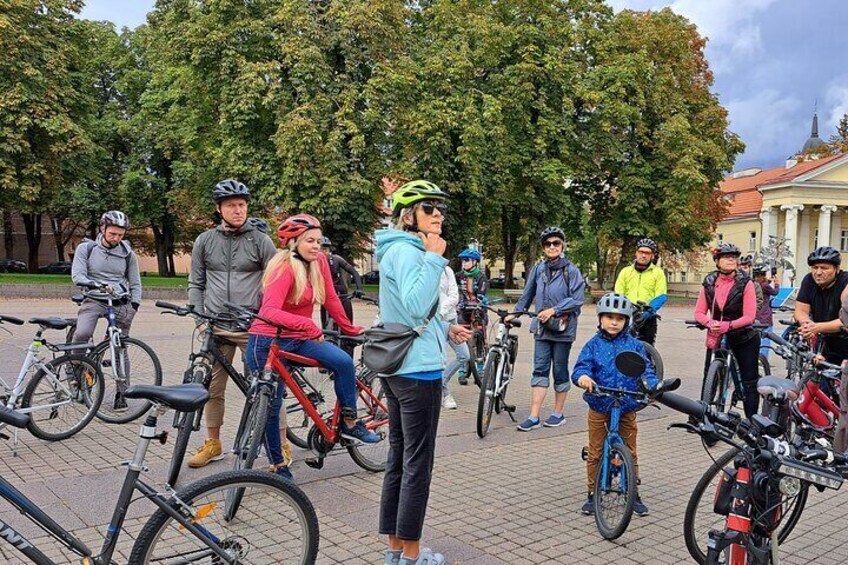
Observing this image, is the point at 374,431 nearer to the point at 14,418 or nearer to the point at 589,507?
the point at 589,507

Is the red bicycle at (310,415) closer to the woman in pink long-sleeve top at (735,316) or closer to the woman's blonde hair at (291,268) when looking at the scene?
the woman's blonde hair at (291,268)

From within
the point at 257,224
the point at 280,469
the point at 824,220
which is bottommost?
the point at 280,469

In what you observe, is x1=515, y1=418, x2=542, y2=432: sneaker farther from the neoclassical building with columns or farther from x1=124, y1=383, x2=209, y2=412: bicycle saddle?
the neoclassical building with columns

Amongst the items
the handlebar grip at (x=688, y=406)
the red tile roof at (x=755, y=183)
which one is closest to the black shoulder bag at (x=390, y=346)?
the handlebar grip at (x=688, y=406)

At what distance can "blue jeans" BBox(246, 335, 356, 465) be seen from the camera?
4953 millimetres

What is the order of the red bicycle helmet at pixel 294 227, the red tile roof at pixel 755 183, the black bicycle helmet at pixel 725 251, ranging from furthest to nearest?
the red tile roof at pixel 755 183, the black bicycle helmet at pixel 725 251, the red bicycle helmet at pixel 294 227

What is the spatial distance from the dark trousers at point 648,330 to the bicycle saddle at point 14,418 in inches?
285

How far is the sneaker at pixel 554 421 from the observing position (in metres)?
7.55

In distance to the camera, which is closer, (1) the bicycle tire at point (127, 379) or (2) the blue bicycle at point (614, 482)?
(2) the blue bicycle at point (614, 482)

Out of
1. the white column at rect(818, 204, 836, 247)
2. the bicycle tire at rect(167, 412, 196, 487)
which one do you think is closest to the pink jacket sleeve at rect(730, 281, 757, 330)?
the bicycle tire at rect(167, 412, 196, 487)

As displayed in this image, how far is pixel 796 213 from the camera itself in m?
64.9

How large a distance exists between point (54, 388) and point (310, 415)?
8.53 feet

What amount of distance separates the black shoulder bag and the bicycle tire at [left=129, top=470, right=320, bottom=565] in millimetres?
666

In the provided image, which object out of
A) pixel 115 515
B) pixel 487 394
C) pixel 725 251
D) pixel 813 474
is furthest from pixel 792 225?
pixel 115 515
